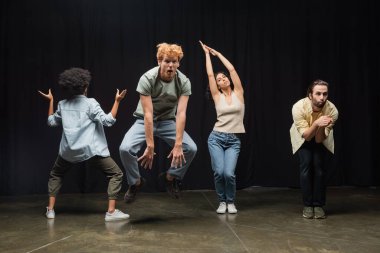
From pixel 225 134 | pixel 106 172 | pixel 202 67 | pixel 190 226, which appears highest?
pixel 202 67

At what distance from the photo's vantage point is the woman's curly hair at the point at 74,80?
4.01 metres

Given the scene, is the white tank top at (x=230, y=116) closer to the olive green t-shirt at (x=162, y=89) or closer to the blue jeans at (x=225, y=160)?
the blue jeans at (x=225, y=160)

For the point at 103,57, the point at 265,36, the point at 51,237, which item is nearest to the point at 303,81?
the point at 265,36

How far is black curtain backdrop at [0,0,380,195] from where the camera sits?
17.9 feet

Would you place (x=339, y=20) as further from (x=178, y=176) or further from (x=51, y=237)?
(x=51, y=237)

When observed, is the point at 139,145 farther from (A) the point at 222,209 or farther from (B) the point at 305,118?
(B) the point at 305,118

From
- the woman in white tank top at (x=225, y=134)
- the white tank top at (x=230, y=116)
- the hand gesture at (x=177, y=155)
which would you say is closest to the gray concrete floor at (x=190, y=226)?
the woman in white tank top at (x=225, y=134)

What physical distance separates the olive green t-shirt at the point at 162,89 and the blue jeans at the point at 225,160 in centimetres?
63

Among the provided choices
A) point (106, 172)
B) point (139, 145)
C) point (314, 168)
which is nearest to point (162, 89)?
point (139, 145)

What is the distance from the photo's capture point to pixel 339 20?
19.5 feet

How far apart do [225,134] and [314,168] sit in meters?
0.86

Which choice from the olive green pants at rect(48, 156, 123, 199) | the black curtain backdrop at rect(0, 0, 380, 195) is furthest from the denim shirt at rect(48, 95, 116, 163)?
the black curtain backdrop at rect(0, 0, 380, 195)

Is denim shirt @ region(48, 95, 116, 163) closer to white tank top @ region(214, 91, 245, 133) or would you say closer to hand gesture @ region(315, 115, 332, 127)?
white tank top @ region(214, 91, 245, 133)

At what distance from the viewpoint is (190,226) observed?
390cm
